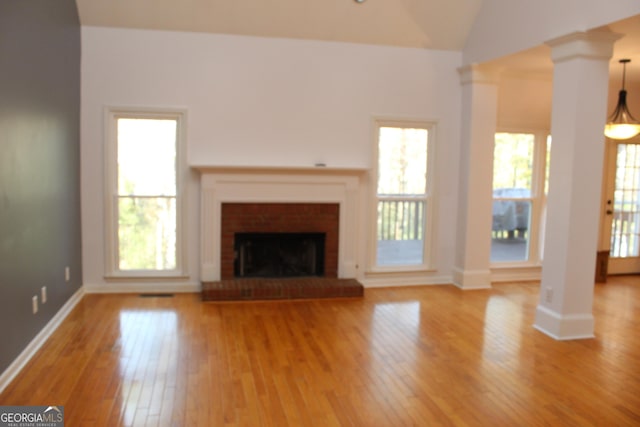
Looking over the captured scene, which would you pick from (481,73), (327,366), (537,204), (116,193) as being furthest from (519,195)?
(116,193)

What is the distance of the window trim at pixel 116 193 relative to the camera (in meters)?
5.35

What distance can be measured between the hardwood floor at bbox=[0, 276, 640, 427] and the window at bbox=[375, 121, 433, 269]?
0.95m

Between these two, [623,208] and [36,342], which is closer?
[36,342]

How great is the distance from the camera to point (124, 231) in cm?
554

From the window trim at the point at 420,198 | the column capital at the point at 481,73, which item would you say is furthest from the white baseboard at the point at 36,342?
the column capital at the point at 481,73

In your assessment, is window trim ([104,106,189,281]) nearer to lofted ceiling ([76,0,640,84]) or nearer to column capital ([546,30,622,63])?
lofted ceiling ([76,0,640,84])

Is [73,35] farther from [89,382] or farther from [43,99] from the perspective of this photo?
[89,382]

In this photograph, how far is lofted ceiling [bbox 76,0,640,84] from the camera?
16.7ft

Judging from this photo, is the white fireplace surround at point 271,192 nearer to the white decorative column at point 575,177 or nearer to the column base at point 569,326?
the white decorative column at point 575,177

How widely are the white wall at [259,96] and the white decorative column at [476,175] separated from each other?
0.21 metres

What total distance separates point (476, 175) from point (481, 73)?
1.15m

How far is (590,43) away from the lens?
4070 millimetres

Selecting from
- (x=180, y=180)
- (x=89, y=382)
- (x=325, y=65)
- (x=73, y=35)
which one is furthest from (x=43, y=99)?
(x=325, y=65)
